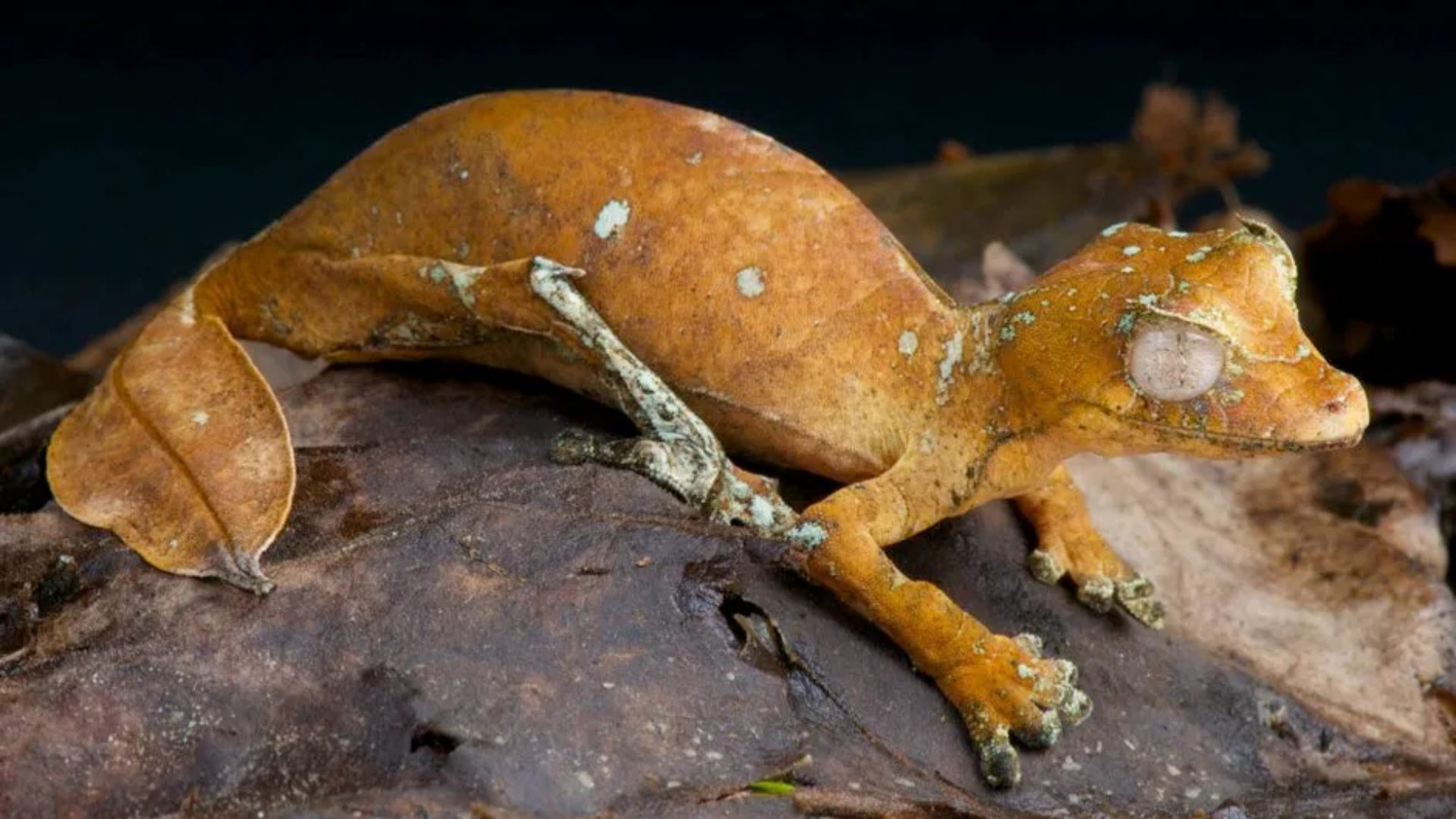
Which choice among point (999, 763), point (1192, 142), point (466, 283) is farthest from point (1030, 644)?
point (1192, 142)

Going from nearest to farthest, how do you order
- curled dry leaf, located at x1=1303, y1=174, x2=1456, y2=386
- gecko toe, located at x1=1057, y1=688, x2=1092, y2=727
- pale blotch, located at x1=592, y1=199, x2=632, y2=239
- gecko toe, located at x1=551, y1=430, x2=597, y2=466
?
gecko toe, located at x1=1057, y1=688, x2=1092, y2=727 → gecko toe, located at x1=551, y1=430, x2=597, y2=466 → pale blotch, located at x1=592, y1=199, x2=632, y2=239 → curled dry leaf, located at x1=1303, y1=174, x2=1456, y2=386

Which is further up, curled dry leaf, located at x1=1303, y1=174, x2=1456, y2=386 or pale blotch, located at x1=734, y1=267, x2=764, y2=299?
pale blotch, located at x1=734, y1=267, x2=764, y2=299

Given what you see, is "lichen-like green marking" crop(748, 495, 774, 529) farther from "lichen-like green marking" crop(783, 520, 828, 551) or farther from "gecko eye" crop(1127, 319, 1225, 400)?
"gecko eye" crop(1127, 319, 1225, 400)

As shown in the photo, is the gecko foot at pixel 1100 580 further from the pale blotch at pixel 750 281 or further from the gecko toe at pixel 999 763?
the pale blotch at pixel 750 281

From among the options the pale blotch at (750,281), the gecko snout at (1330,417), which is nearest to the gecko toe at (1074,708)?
the gecko snout at (1330,417)

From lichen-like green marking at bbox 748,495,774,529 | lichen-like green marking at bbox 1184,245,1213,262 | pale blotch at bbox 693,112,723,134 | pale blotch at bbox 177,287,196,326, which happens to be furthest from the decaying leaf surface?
lichen-like green marking at bbox 1184,245,1213,262

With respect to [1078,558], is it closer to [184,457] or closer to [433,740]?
[433,740]

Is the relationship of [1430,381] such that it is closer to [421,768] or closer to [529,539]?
[529,539]
